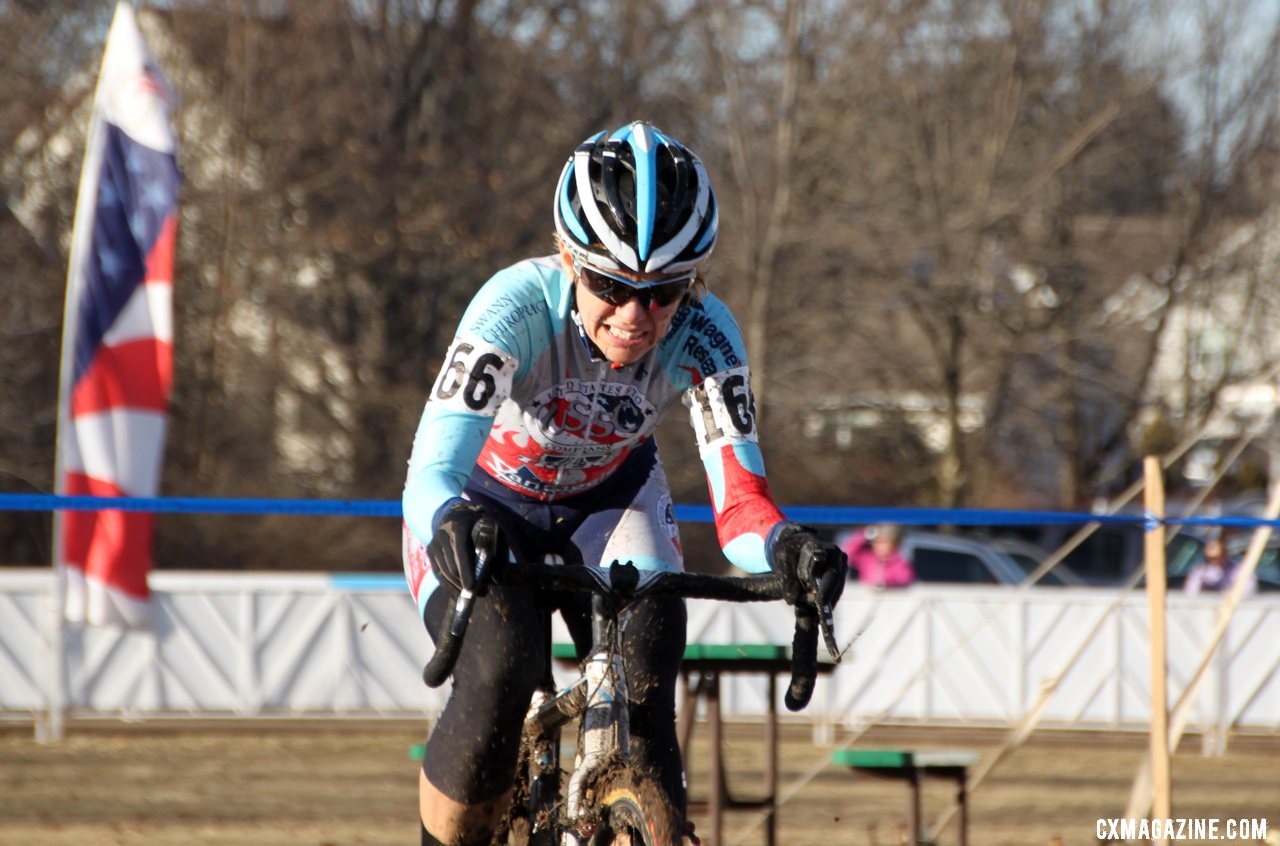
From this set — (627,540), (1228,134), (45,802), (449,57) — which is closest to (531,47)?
(449,57)

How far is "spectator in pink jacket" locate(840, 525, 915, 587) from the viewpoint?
13289mm

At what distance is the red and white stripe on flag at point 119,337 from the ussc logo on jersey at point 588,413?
6.97 m

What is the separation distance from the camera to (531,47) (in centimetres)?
1925

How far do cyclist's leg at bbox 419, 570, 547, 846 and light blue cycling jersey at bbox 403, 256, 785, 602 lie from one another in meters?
0.28

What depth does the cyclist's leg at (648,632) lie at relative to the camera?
356 centimetres

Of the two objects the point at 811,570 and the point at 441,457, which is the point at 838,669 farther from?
the point at 811,570

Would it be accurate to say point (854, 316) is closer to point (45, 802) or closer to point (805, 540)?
point (45, 802)

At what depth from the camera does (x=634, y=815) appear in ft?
10.4

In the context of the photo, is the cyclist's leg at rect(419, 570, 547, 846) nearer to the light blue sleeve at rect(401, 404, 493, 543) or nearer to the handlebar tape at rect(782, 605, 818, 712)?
the light blue sleeve at rect(401, 404, 493, 543)

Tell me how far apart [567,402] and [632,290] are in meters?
0.44

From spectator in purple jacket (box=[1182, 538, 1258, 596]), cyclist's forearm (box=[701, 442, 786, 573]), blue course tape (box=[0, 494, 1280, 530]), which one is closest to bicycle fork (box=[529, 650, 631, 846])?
cyclist's forearm (box=[701, 442, 786, 573])

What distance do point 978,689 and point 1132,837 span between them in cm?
579

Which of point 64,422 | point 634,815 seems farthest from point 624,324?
point 64,422

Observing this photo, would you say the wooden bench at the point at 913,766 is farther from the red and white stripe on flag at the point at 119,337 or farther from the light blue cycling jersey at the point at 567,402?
the red and white stripe on flag at the point at 119,337
